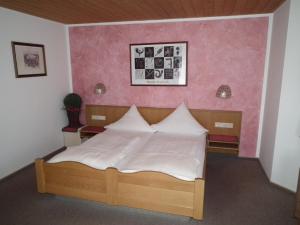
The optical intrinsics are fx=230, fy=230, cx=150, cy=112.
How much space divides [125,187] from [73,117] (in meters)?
2.49

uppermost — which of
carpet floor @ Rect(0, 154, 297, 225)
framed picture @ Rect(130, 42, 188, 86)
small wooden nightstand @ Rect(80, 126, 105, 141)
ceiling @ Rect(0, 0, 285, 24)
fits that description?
ceiling @ Rect(0, 0, 285, 24)

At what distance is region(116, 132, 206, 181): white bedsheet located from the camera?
2582mm

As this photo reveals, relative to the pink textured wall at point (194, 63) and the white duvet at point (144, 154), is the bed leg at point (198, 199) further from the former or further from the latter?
the pink textured wall at point (194, 63)

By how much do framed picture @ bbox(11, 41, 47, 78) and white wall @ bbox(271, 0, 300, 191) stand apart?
3.78 metres

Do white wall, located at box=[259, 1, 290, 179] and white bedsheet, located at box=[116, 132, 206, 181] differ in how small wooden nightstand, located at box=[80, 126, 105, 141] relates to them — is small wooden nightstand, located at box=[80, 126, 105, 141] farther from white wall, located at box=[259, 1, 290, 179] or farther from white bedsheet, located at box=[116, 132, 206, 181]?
white wall, located at box=[259, 1, 290, 179]

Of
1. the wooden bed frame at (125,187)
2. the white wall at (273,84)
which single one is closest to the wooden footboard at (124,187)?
the wooden bed frame at (125,187)

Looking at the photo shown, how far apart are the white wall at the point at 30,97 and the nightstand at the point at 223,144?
2951mm

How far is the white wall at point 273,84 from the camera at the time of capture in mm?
3082

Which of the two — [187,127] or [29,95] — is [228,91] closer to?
[187,127]

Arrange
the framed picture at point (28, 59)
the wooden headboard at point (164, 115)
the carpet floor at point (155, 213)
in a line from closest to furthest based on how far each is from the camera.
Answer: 1. the carpet floor at point (155, 213)
2. the framed picture at point (28, 59)
3. the wooden headboard at point (164, 115)

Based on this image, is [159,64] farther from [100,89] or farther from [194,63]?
[100,89]

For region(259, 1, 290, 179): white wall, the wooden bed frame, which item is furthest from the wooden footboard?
region(259, 1, 290, 179): white wall

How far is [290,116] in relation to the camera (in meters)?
2.97

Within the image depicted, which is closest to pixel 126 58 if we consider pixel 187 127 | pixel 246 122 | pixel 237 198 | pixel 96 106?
pixel 96 106
